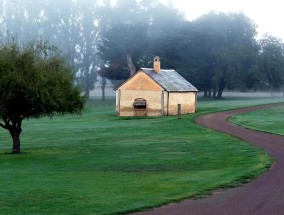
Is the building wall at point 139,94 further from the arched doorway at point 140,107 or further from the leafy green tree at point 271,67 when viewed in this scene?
the leafy green tree at point 271,67

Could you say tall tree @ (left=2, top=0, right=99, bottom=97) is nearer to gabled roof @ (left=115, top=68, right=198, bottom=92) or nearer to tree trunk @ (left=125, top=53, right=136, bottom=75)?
tree trunk @ (left=125, top=53, right=136, bottom=75)

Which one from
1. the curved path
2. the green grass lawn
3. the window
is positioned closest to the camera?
the curved path

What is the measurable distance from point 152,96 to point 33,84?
111ft

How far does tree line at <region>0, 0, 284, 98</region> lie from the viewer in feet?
314

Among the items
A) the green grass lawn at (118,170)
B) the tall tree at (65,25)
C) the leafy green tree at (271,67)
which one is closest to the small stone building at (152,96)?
the green grass lawn at (118,170)

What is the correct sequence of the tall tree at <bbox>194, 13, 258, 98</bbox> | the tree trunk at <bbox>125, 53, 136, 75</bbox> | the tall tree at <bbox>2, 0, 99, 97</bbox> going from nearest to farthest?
the tall tree at <bbox>194, 13, 258, 98</bbox> < the tree trunk at <bbox>125, 53, 136, 75</bbox> < the tall tree at <bbox>2, 0, 99, 97</bbox>

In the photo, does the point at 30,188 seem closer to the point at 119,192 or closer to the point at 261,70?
the point at 119,192

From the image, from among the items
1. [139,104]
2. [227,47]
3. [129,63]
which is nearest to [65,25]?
[129,63]

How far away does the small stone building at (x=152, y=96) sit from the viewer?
6025 cm

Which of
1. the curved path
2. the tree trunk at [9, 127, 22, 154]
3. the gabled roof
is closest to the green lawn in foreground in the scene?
the gabled roof

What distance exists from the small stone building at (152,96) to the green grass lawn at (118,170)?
21.1 m

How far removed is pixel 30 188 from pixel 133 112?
45.0 meters

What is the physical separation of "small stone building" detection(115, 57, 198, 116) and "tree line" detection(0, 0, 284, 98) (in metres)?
27.7

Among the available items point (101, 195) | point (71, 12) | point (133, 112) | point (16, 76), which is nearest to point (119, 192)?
point (101, 195)
